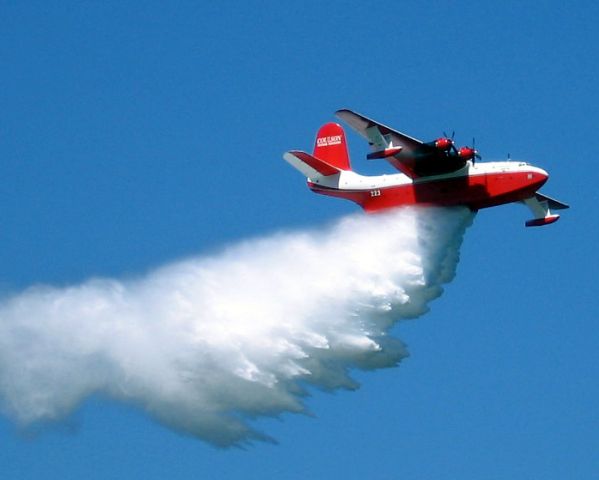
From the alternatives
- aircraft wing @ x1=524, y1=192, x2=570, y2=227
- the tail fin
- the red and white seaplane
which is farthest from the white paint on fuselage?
aircraft wing @ x1=524, y1=192, x2=570, y2=227

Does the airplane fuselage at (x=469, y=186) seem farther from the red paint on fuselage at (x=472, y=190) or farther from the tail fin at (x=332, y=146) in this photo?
the tail fin at (x=332, y=146)

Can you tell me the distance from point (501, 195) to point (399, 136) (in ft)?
13.3

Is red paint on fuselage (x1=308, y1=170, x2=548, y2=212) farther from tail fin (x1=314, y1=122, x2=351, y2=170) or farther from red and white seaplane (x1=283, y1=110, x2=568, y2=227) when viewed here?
tail fin (x1=314, y1=122, x2=351, y2=170)

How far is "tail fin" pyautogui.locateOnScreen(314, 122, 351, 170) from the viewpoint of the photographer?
52781 mm

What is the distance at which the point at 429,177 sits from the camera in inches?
1943

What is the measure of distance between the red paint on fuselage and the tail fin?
127 inches

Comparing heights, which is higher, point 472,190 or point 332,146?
point 332,146

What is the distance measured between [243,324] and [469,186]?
8902 millimetres

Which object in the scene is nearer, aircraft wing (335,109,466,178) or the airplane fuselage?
aircraft wing (335,109,466,178)

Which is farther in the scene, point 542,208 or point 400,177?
point 542,208

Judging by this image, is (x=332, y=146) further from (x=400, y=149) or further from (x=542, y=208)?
(x=542, y=208)

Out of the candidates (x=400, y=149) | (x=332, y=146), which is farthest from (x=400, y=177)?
(x=332, y=146)

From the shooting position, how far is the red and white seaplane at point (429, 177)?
4822 centimetres

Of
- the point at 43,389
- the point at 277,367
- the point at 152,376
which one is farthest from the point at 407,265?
the point at 43,389
